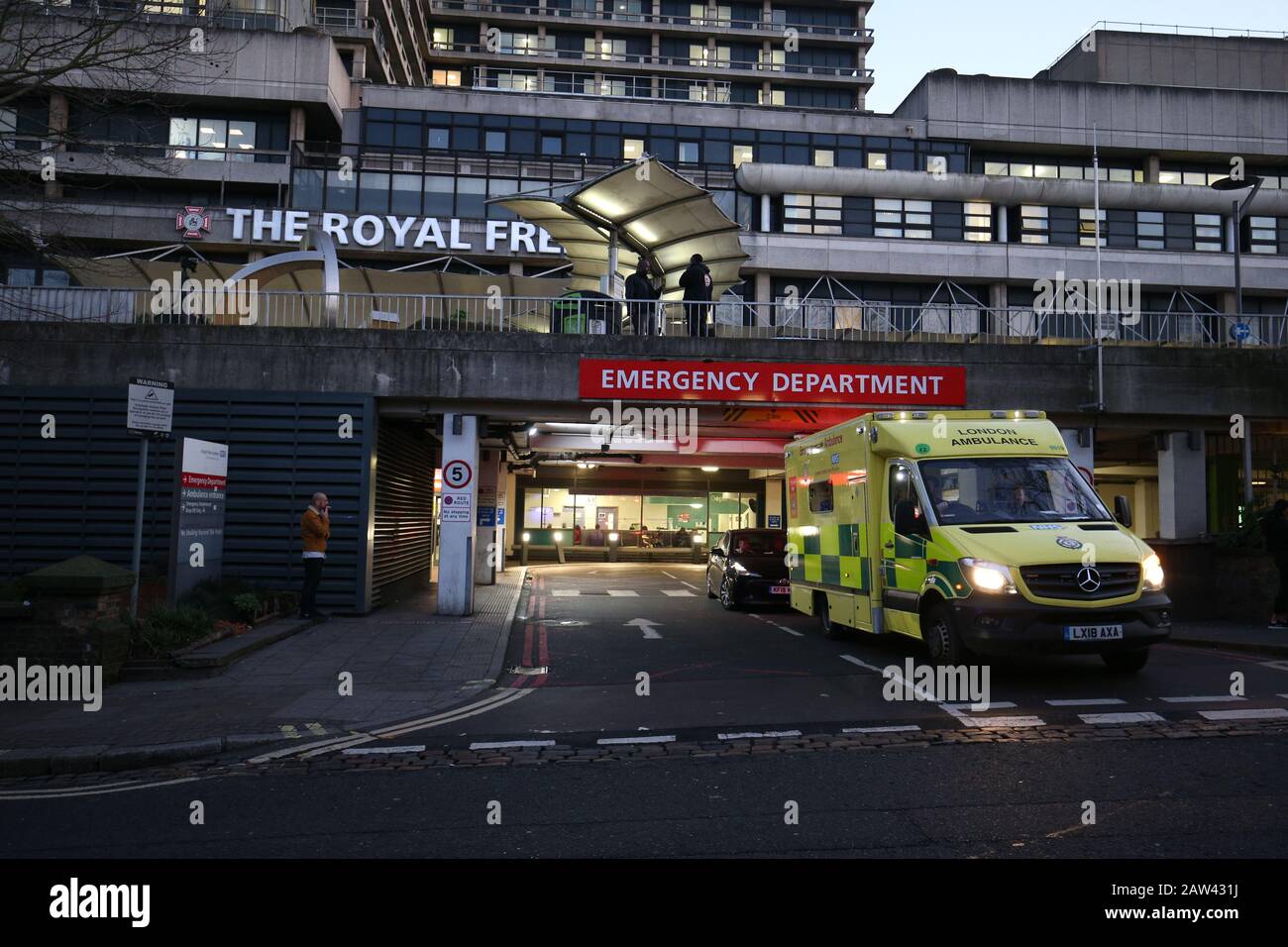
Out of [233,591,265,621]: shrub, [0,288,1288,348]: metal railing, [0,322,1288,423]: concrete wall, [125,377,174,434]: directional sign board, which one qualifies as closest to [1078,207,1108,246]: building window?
[0,288,1288,348]: metal railing

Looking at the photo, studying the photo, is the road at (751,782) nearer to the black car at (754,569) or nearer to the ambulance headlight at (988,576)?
the ambulance headlight at (988,576)

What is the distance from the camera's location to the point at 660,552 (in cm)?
3566

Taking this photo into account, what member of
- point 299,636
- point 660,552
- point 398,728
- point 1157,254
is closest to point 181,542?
point 299,636

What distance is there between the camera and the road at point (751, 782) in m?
4.71

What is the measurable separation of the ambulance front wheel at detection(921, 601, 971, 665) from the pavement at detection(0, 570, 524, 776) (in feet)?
15.6

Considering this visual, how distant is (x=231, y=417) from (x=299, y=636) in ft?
16.5

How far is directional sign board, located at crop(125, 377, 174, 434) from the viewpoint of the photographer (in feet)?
32.4

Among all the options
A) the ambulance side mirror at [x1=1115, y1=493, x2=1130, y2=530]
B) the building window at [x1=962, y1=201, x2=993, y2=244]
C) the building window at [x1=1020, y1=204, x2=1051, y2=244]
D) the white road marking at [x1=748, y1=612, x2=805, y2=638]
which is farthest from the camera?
the building window at [x1=1020, y1=204, x2=1051, y2=244]

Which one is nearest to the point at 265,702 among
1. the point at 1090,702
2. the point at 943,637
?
the point at 943,637

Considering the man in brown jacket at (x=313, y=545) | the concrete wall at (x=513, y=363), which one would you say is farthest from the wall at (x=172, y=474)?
the man in brown jacket at (x=313, y=545)

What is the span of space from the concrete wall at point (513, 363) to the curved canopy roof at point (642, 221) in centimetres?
309

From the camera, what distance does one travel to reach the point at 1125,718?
735cm

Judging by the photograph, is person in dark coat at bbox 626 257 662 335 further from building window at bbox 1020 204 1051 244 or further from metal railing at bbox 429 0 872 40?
metal railing at bbox 429 0 872 40
